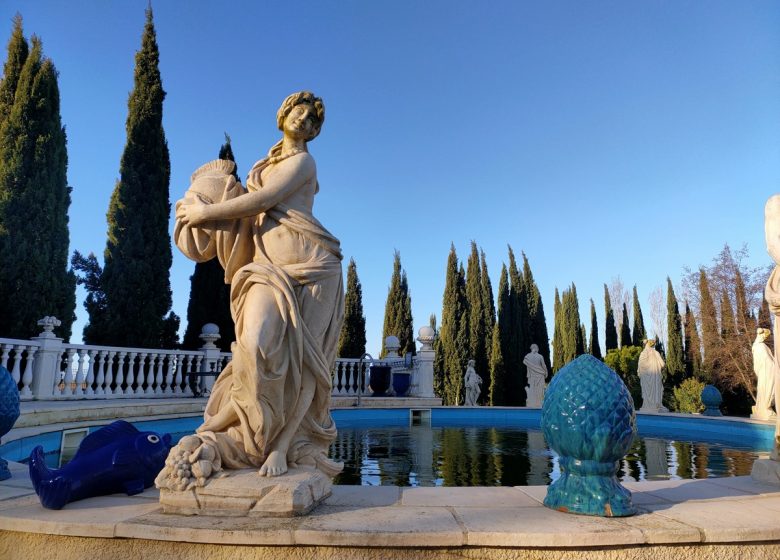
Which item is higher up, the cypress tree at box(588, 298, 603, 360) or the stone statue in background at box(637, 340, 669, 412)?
the cypress tree at box(588, 298, 603, 360)

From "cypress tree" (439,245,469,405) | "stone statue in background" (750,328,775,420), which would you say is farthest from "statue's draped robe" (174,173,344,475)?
"cypress tree" (439,245,469,405)

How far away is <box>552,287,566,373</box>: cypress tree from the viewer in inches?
1086

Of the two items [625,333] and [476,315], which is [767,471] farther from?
[625,333]

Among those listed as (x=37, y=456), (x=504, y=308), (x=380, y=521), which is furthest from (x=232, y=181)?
(x=504, y=308)

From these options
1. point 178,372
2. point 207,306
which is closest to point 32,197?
point 207,306

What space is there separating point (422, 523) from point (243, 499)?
28.5 inches

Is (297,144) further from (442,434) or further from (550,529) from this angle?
(442,434)

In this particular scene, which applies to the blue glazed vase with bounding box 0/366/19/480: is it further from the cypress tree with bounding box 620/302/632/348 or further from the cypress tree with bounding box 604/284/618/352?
the cypress tree with bounding box 620/302/632/348

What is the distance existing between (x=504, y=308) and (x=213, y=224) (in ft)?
74.5

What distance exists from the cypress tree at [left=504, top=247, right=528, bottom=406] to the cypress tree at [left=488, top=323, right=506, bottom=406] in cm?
28

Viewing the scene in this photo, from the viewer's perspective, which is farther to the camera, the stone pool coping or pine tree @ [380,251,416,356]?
pine tree @ [380,251,416,356]

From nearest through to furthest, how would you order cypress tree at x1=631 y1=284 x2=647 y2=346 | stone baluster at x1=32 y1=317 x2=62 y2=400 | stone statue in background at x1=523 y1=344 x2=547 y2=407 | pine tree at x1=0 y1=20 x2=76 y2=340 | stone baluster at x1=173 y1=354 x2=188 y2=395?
stone baluster at x1=32 y1=317 x2=62 y2=400
stone baluster at x1=173 y1=354 x2=188 y2=395
pine tree at x1=0 y1=20 x2=76 y2=340
stone statue in background at x1=523 y1=344 x2=547 y2=407
cypress tree at x1=631 y1=284 x2=647 y2=346

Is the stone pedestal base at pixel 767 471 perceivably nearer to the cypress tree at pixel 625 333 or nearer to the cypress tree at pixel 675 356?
the cypress tree at pixel 675 356

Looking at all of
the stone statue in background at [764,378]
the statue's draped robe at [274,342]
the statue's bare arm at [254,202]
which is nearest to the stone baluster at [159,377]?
the statue's draped robe at [274,342]
